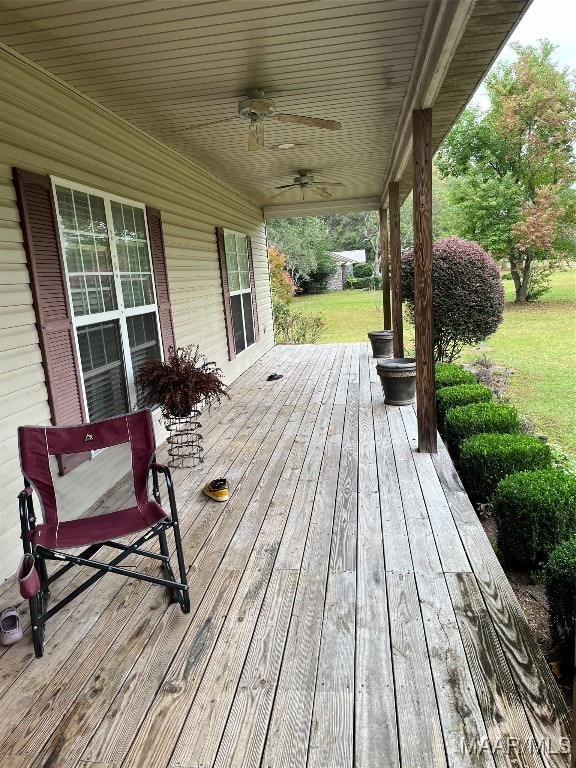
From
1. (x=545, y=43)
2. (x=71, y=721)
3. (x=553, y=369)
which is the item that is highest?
(x=545, y=43)

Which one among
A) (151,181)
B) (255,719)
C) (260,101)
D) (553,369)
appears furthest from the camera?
(553,369)

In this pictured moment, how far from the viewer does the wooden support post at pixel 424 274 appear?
3631mm

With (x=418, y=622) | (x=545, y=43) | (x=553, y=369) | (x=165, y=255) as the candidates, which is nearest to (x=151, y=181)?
(x=165, y=255)

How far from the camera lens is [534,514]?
8.02 ft

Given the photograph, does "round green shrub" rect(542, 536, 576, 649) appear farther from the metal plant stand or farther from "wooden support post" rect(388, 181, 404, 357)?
"wooden support post" rect(388, 181, 404, 357)

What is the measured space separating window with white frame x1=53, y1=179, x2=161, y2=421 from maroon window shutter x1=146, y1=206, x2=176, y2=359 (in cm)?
7

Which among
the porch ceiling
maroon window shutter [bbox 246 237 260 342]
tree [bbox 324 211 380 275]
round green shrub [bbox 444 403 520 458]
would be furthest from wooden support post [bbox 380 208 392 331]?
tree [bbox 324 211 380 275]

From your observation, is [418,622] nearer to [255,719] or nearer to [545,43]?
[255,719]

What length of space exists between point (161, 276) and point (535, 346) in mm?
8802

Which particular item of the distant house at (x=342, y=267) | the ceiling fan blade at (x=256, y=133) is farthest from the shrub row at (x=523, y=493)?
the distant house at (x=342, y=267)

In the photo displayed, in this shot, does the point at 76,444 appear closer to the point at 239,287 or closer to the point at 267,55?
the point at 267,55

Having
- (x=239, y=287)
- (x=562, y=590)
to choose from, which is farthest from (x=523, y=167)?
(x=562, y=590)

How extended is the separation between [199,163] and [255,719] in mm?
5523

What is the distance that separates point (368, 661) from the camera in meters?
1.83
